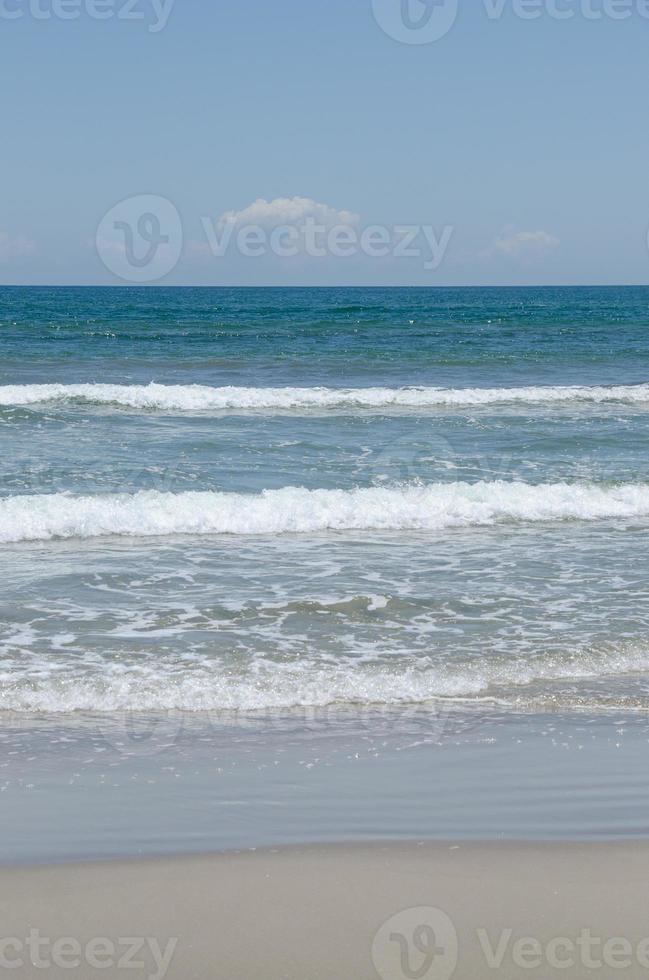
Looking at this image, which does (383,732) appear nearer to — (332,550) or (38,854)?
(38,854)

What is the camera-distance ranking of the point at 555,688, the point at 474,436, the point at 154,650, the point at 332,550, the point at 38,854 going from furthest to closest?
the point at 474,436 → the point at 332,550 → the point at 154,650 → the point at 555,688 → the point at 38,854

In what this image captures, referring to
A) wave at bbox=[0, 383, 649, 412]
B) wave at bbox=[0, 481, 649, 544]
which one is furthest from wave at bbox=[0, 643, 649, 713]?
wave at bbox=[0, 383, 649, 412]

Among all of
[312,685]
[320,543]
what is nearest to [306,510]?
[320,543]

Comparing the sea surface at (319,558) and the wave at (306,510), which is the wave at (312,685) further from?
the wave at (306,510)

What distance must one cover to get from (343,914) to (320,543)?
7.15 metres

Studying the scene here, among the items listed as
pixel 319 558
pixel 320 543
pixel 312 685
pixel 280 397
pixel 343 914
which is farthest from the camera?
pixel 280 397

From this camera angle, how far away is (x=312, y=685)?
666cm

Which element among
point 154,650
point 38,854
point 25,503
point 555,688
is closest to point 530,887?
point 38,854

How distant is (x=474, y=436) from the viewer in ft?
58.6

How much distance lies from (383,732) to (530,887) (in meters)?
1.89

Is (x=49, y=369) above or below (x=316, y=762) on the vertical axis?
above

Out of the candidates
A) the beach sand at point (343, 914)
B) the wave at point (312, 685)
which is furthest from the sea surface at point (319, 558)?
the beach sand at point (343, 914)

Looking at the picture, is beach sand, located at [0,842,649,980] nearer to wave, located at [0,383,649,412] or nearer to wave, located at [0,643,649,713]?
wave, located at [0,643,649,713]

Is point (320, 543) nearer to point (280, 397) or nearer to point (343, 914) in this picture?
point (343, 914)
